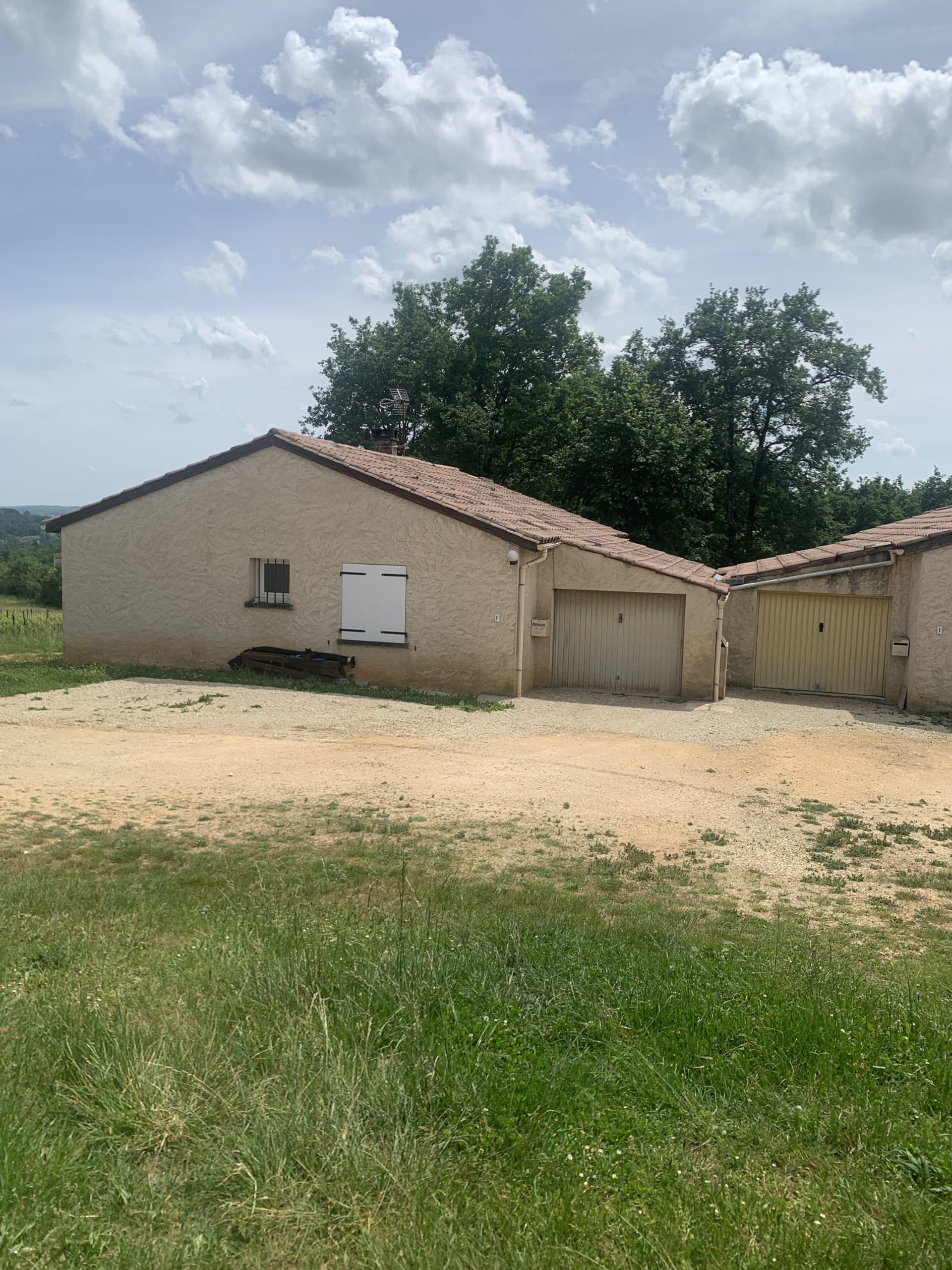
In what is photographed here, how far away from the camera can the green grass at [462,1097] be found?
10.1 ft

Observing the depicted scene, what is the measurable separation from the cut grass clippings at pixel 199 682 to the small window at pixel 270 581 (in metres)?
1.57

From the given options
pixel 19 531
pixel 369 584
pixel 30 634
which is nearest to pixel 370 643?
pixel 369 584

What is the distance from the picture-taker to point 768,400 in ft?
96.8

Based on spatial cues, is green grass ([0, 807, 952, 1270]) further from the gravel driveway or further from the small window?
the small window

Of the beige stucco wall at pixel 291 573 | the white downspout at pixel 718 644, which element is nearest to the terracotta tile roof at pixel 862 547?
the white downspout at pixel 718 644

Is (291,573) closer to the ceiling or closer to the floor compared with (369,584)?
closer to the ceiling

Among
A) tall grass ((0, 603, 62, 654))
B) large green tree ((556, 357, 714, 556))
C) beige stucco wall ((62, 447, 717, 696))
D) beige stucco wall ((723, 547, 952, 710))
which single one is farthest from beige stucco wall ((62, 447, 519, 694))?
large green tree ((556, 357, 714, 556))

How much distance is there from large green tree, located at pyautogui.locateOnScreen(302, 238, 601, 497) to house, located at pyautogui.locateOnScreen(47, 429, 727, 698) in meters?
14.2

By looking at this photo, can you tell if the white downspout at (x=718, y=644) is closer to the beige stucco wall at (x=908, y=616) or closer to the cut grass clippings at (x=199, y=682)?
the beige stucco wall at (x=908, y=616)

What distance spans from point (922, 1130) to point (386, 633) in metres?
14.7

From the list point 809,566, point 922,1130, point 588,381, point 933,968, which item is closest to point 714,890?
point 933,968

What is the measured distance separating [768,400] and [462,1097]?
94.1ft

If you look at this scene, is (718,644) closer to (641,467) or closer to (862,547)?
(862,547)

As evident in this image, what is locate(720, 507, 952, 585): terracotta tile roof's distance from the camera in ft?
54.5
